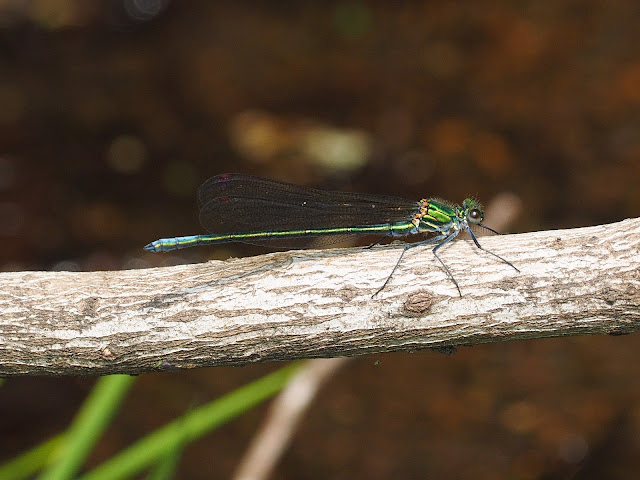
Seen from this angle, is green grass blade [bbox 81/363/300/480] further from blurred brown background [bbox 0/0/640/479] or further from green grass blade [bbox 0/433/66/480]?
blurred brown background [bbox 0/0/640/479]

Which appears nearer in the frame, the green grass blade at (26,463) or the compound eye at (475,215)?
the green grass blade at (26,463)

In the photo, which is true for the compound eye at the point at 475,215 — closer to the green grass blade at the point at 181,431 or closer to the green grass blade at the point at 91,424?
the green grass blade at the point at 181,431

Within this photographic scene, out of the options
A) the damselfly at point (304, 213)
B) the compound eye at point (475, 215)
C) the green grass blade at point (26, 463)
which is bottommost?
the green grass blade at point (26, 463)

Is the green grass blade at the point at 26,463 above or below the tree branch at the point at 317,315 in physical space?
below

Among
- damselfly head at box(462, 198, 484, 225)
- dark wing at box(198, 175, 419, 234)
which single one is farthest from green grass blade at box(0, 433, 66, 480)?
damselfly head at box(462, 198, 484, 225)

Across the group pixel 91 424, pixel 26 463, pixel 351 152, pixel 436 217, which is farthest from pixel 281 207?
pixel 351 152

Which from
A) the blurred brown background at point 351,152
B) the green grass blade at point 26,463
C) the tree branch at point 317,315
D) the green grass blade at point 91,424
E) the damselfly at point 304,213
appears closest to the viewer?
the tree branch at point 317,315

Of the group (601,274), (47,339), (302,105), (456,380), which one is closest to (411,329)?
(601,274)

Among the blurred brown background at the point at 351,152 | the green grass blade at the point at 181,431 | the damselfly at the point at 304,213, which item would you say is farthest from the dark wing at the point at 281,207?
the blurred brown background at the point at 351,152
